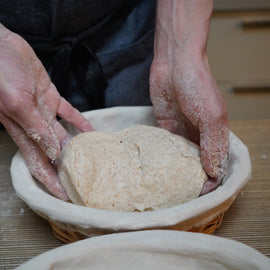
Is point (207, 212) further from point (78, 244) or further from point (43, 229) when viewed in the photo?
point (43, 229)

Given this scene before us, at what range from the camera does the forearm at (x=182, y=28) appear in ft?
2.97

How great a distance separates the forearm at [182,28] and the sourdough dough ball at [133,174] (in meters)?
0.21

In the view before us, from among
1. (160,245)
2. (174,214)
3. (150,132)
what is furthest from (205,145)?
(160,245)

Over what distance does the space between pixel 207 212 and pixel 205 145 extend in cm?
22

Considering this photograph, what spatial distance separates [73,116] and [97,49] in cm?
29

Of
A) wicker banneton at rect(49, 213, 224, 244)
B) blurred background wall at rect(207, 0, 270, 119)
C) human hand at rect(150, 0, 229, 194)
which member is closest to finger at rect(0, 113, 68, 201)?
wicker banneton at rect(49, 213, 224, 244)

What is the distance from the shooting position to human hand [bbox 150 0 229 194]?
→ 84cm

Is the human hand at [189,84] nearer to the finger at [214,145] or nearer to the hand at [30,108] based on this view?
the finger at [214,145]

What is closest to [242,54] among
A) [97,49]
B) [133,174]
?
[97,49]

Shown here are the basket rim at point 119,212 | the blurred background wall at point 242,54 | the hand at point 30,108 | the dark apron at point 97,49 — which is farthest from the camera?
the blurred background wall at point 242,54

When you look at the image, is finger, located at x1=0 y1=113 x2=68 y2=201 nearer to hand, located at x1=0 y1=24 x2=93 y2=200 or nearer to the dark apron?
hand, located at x1=0 y1=24 x2=93 y2=200

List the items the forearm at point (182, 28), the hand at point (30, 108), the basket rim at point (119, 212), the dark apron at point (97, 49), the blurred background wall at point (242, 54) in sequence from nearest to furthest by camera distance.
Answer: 1. the basket rim at point (119, 212)
2. the hand at point (30, 108)
3. the forearm at point (182, 28)
4. the dark apron at point (97, 49)
5. the blurred background wall at point (242, 54)

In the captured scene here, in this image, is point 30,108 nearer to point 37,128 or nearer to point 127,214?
point 37,128

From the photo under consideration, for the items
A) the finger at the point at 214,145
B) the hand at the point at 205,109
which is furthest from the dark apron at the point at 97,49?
the finger at the point at 214,145
